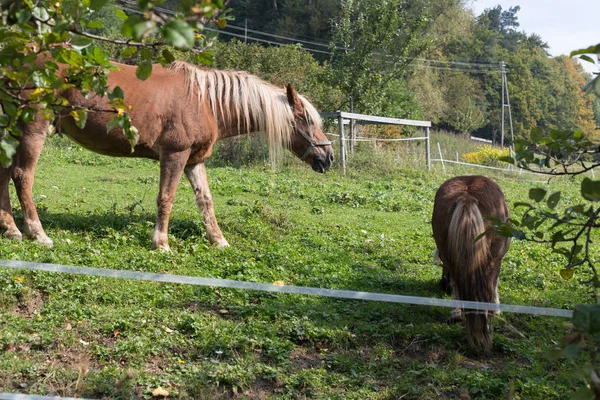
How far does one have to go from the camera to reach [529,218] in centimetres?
283

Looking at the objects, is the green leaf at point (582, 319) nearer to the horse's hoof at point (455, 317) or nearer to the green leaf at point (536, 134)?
the green leaf at point (536, 134)

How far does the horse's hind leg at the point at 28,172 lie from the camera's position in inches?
259

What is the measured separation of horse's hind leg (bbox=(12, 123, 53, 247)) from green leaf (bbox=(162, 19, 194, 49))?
5341 millimetres

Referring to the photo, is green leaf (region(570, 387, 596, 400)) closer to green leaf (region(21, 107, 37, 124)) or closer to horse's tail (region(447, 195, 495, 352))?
green leaf (region(21, 107, 37, 124))

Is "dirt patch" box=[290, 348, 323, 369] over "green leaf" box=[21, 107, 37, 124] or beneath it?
beneath

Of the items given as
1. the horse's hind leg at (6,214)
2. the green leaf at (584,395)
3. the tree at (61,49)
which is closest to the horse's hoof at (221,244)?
the horse's hind leg at (6,214)

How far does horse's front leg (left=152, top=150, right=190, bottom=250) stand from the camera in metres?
7.13

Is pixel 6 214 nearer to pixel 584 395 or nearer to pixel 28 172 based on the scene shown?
pixel 28 172

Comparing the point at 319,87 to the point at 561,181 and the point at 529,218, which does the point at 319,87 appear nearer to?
the point at 561,181

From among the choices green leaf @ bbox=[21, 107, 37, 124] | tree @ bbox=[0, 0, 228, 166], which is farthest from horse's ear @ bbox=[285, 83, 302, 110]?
green leaf @ bbox=[21, 107, 37, 124]

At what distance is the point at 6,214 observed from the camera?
671 centimetres

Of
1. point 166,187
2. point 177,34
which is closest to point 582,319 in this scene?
point 177,34

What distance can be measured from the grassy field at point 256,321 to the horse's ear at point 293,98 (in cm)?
164

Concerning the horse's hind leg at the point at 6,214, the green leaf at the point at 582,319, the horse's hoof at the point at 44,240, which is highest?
the green leaf at the point at 582,319
